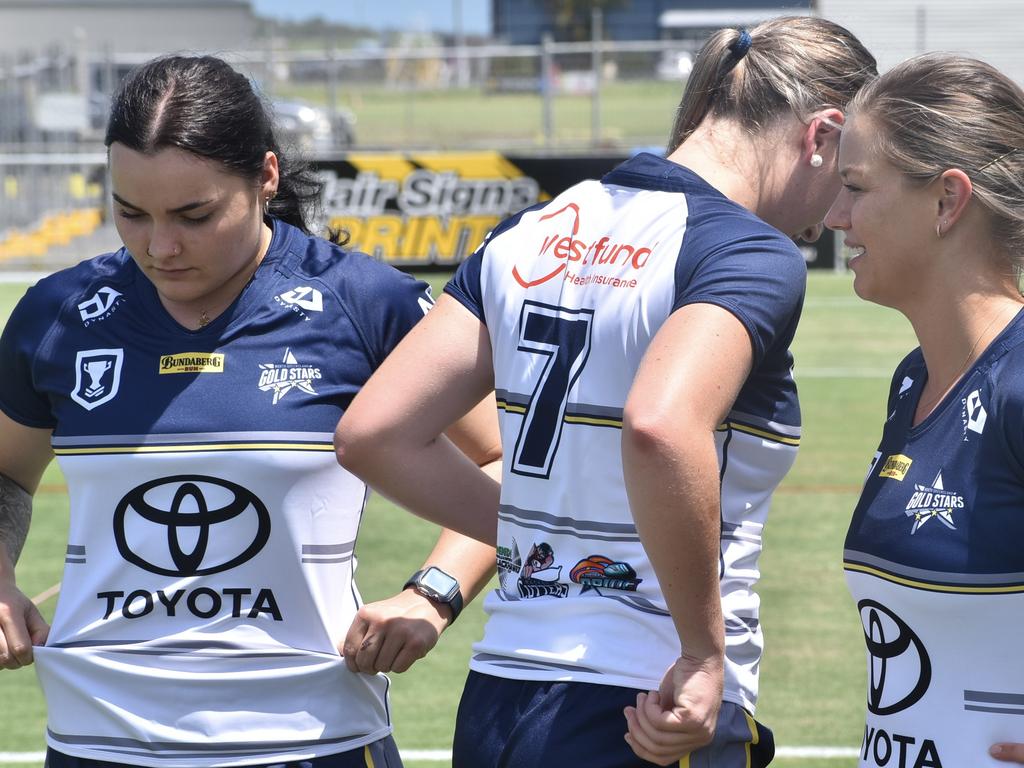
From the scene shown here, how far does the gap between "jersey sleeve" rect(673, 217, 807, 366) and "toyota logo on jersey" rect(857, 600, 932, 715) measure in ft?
1.57

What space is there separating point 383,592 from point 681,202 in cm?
441

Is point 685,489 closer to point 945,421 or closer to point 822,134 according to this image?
point 945,421

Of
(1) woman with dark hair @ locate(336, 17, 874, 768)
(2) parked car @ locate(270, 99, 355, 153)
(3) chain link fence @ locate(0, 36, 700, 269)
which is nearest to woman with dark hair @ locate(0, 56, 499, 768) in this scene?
(1) woman with dark hair @ locate(336, 17, 874, 768)

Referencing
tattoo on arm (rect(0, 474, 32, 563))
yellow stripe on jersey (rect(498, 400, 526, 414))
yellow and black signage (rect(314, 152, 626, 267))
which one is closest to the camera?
yellow stripe on jersey (rect(498, 400, 526, 414))

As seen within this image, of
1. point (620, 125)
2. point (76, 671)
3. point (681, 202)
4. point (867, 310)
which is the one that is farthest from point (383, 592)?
point (620, 125)

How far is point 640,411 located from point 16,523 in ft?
4.88

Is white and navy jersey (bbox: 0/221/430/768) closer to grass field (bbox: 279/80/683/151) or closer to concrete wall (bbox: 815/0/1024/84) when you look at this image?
grass field (bbox: 279/80/683/151)

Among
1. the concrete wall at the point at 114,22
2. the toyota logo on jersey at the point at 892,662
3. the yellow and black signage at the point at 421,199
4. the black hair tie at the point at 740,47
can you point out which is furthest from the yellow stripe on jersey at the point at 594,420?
the concrete wall at the point at 114,22

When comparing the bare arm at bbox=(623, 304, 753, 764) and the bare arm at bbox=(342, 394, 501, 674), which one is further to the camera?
the bare arm at bbox=(342, 394, 501, 674)

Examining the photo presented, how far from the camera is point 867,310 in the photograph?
15.7 m

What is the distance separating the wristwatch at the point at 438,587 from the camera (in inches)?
101

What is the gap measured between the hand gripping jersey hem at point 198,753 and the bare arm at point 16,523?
0.23m

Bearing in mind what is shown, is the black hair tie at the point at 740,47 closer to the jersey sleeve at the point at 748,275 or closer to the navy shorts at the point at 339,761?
the jersey sleeve at the point at 748,275

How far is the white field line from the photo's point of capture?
4.60m
